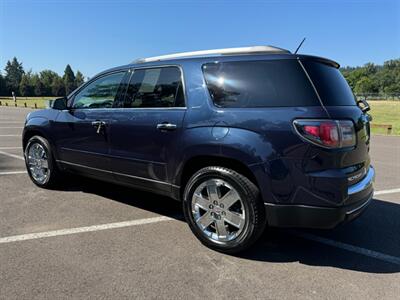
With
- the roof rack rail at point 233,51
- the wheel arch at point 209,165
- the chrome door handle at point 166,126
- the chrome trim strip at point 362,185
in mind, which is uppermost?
the roof rack rail at point 233,51

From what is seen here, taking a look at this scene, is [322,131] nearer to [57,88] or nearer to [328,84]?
[328,84]

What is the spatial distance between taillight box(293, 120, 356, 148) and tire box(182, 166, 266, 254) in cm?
68

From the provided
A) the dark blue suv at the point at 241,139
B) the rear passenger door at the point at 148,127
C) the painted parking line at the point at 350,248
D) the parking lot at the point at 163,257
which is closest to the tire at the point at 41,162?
the parking lot at the point at 163,257

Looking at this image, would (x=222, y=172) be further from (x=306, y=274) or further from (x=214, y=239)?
(x=306, y=274)

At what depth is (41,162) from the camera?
5809 mm

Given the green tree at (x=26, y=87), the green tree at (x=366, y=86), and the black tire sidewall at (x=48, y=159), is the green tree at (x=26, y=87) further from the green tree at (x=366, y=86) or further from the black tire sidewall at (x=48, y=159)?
the black tire sidewall at (x=48, y=159)

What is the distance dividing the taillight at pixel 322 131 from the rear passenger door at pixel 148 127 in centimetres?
126

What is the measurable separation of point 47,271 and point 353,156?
284cm

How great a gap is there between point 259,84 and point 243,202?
1.10 meters

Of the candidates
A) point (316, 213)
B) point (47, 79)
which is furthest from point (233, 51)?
point (47, 79)

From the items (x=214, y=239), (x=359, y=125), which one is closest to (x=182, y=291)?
(x=214, y=239)

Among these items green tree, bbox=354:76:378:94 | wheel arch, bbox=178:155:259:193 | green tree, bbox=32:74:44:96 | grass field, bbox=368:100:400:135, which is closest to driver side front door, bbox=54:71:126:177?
wheel arch, bbox=178:155:259:193

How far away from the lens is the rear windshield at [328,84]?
10.8 ft

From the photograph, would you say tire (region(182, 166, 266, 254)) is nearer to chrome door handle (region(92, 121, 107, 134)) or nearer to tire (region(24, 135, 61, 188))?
chrome door handle (region(92, 121, 107, 134))
